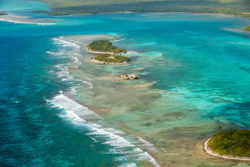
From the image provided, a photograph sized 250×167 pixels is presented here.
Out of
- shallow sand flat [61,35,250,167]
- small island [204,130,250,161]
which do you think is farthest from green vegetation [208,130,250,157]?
shallow sand flat [61,35,250,167]

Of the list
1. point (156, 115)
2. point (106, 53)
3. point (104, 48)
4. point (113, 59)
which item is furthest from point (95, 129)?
point (104, 48)

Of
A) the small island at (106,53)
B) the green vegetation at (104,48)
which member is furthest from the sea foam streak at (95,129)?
the green vegetation at (104,48)

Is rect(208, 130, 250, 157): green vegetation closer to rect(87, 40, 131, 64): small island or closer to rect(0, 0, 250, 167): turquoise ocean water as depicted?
rect(0, 0, 250, 167): turquoise ocean water

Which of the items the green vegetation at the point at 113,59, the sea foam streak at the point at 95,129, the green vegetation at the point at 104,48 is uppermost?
the green vegetation at the point at 104,48

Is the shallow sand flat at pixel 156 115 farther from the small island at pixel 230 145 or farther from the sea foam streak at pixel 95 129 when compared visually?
the sea foam streak at pixel 95 129

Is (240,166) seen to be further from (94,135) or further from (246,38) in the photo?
(246,38)

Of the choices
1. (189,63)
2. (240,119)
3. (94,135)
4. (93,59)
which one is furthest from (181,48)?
(94,135)
